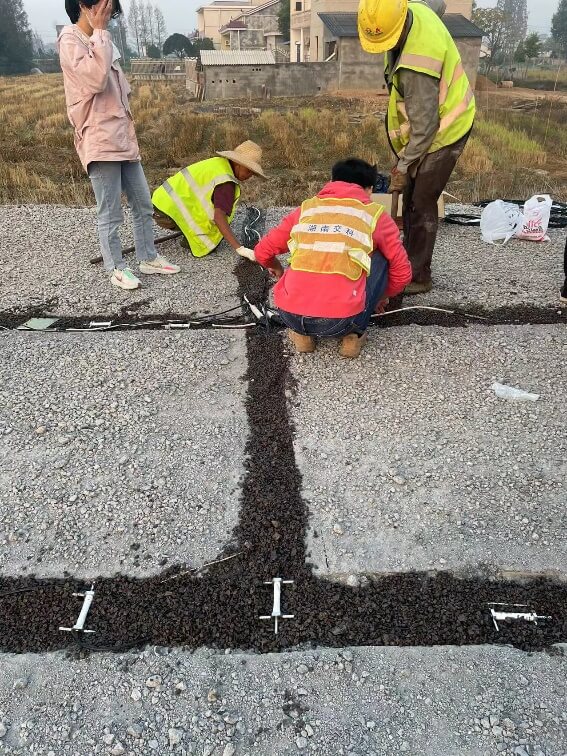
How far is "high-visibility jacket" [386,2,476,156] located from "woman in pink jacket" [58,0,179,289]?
166cm

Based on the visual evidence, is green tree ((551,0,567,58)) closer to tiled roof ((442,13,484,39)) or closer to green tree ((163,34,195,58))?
green tree ((163,34,195,58))

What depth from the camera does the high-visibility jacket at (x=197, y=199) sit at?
14.4 feet

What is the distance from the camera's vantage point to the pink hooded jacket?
3320mm

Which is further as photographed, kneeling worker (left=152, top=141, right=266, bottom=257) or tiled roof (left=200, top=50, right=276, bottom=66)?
tiled roof (left=200, top=50, right=276, bottom=66)

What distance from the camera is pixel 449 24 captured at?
87.6 ft

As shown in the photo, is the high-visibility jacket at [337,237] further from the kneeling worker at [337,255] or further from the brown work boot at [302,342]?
the brown work boot at [302,342]

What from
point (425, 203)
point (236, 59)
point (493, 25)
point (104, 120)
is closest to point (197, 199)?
point (104, 120)

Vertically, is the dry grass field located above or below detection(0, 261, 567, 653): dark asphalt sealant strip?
below

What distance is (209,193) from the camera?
441 cm

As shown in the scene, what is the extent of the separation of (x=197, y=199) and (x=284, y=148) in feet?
29.2

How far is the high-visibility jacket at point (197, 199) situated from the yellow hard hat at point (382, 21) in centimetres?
148

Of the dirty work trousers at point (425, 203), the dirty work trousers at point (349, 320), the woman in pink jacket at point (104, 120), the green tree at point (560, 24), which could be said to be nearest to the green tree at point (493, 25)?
the green tree at point (560, 24)

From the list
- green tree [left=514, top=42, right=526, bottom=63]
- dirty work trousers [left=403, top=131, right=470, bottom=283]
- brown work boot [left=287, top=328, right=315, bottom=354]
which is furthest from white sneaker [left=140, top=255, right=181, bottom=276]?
green tree [left=514, top=42, right=526, bottom=63]

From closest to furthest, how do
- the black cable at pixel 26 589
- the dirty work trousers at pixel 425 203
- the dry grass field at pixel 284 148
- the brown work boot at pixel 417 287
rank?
the black cable at pixel 26 589, the dirty work trousers at pixel 425 203, the brown work boot at pixel 417 287, the dry grass field at pixel 284 148
